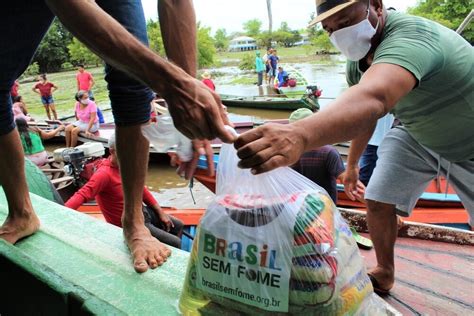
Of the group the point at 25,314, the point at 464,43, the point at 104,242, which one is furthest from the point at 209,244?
the point at 464,43

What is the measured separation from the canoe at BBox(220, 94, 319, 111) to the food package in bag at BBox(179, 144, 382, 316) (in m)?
10.9

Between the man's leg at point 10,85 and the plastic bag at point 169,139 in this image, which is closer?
the plastic bag at point 169,139

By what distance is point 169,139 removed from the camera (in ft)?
4.00

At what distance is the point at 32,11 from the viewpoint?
151 centimetres

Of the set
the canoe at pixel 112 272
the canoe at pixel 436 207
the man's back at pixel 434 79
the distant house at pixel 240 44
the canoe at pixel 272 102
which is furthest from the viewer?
the distant house at pixel 240 44

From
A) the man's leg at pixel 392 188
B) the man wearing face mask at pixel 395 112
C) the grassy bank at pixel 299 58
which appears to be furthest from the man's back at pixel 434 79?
the grassy bank at pixel 299 58

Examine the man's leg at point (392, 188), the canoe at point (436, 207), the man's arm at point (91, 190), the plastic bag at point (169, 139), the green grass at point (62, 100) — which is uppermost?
the plastic bag at point (169, 139)

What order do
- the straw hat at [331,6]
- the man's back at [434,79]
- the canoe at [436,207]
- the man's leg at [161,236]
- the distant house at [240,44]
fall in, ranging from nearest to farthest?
the man's back at [434,79]
the straw hat at [331,6]
the man's leg at [161,236]
the canoe at [436,207]
the distant house at [240,44]

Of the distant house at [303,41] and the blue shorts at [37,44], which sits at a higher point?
the blue shorts at [37,44]

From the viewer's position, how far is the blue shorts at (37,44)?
1503mm

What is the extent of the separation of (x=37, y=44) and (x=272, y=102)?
12134 mm

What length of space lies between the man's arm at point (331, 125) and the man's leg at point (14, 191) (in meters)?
1.29

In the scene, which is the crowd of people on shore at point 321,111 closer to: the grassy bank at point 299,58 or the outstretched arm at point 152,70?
the outstretched arm at point 152,70

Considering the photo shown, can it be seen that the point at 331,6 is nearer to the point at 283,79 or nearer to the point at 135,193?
the point at 135,193
